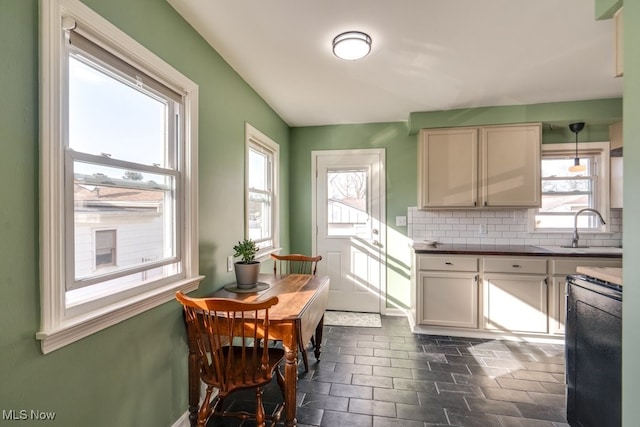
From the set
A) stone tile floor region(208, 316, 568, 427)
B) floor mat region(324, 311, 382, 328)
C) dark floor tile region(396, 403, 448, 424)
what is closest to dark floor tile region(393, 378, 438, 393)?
stone tile floor region(208, 316, 568, 427)

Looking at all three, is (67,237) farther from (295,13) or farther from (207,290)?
(295,13)

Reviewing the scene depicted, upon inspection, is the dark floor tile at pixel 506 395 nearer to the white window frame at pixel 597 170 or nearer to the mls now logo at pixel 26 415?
the white window frame at pixel 597 170

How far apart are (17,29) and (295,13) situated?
4.17ft

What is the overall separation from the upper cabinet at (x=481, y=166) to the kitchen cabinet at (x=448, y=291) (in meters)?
0.70

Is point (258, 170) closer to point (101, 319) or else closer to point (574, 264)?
point (101, 319)

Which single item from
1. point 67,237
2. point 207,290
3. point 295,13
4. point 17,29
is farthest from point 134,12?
point 207,290

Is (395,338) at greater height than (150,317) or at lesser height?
lesser

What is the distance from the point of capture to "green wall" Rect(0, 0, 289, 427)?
932 mm

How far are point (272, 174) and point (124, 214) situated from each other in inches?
83.8

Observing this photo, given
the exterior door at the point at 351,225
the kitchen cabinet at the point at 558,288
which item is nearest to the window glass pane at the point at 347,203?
the exterior door at the point at 351,225

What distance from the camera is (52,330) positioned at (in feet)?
3.34

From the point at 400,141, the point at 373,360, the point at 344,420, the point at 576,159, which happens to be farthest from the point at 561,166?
the point at 344,420

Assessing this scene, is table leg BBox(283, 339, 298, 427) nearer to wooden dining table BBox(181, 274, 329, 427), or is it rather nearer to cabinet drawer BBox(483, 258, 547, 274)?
wooden dining table BBox(181, 274, 329, 427)

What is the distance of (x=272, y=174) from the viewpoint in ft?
11.4
